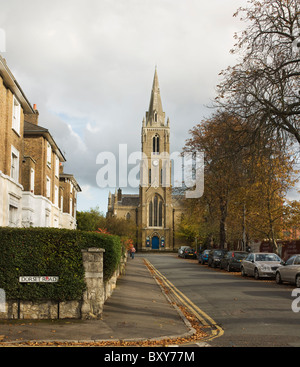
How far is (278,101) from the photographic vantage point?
18.0 m

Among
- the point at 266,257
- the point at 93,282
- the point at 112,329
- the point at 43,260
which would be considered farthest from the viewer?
the point at 266,257

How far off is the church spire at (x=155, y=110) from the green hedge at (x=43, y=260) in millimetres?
98160

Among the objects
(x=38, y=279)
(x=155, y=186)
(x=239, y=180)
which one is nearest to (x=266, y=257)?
(x=239, y=180)

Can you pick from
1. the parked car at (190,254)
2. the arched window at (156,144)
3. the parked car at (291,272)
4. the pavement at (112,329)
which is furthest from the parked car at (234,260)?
the arched window at (156,144)

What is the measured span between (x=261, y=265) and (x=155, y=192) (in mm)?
80367

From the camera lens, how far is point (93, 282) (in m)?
11.2

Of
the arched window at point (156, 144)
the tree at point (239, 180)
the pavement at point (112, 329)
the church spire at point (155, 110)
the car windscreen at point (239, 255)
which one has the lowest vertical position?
the pavement at point (112, 329)

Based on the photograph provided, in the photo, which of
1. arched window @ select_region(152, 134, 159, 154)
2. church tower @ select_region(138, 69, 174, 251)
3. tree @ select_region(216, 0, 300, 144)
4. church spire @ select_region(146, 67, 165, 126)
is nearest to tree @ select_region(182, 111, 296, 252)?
tree @ select_region(216, 0, 300, 144)

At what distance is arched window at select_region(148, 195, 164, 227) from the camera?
4085 inches

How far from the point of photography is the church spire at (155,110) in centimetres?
10838

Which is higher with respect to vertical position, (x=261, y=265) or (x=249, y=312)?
(x=261, y=265)

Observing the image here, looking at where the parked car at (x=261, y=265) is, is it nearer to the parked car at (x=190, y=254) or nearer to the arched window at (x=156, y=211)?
the parked car at (x=190, y=254)

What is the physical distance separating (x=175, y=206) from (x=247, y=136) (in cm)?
9316

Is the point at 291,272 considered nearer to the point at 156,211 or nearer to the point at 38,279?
the point at 38,279
